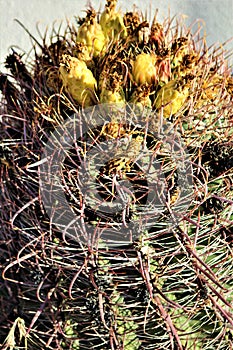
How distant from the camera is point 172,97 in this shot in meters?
0.71

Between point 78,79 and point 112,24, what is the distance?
0.42 feet

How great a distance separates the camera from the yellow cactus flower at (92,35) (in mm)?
767

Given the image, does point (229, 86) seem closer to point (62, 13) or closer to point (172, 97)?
point (172, 97)

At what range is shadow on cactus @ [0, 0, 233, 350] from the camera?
27.0 inches

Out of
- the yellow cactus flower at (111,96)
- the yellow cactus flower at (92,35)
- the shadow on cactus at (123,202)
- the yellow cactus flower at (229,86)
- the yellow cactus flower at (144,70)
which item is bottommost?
the shadow on cactus at (123,202)

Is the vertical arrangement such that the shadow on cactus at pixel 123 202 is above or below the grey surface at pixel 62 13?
below

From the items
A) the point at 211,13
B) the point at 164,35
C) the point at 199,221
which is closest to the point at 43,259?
the point at 199,221

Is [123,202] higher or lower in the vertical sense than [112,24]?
lower

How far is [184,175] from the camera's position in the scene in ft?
2.28

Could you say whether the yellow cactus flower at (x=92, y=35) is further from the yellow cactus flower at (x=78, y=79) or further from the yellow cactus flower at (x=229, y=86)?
the yellow cactus flower at (x=229, y=86)

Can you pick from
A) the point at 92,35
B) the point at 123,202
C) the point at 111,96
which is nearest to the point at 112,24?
the point at 92,35

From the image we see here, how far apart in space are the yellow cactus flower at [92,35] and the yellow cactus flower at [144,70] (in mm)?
58

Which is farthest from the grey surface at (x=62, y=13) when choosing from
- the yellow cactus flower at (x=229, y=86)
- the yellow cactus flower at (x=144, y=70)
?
the yellow cactus flower at (x=144, y=70)

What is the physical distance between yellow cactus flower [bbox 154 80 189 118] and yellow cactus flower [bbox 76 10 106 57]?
101 millimetres
